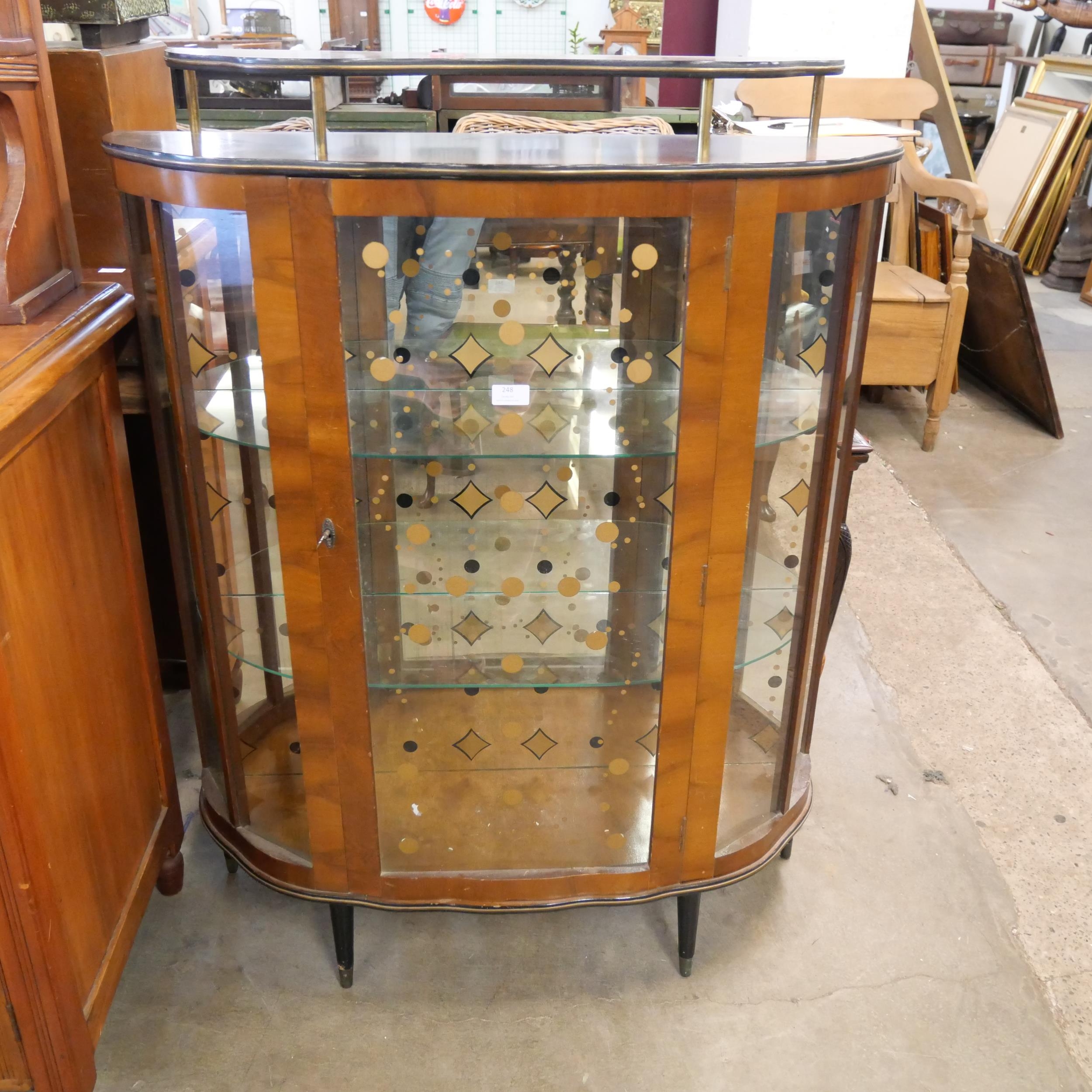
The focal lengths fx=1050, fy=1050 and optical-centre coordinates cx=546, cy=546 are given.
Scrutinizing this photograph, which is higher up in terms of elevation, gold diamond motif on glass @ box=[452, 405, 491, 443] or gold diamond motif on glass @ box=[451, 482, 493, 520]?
gold diamond motif on glass @ box=[452, 405, 491, 443]

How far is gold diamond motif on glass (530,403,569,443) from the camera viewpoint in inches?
54.0

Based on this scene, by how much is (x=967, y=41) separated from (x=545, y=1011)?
360 inches

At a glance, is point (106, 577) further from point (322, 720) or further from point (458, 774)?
point (458, 774)

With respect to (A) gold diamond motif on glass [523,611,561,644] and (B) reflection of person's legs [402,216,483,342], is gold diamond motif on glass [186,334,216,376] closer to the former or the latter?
(B) reflection of person's legs [402,216,483,342]

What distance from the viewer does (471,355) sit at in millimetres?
1330

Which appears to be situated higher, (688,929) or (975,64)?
(975,64)

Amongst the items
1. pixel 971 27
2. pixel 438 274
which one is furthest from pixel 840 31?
pixel 971 27

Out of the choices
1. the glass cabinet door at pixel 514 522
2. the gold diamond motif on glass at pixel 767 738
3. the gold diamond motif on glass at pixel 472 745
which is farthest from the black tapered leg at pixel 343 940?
the gold diamond motif on glass at pixel 767 738

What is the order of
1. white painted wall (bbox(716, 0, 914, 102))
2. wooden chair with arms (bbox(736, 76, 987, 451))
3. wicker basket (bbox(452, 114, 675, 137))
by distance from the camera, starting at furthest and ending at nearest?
1. white painted wall (bbox(716, 0, 914, 102))
2. wooden chair with arms (bbox(736, 76, 987, 451))
3. wicker basket (bbox(452, 114, 675, 137))

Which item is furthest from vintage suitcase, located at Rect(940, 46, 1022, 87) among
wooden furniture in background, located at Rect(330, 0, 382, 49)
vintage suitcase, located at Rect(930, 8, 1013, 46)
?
wooden furniture in background, located at Rect(330, 0, 382, 49)

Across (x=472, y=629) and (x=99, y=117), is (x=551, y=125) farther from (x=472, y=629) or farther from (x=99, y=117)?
(x=472, y=629)

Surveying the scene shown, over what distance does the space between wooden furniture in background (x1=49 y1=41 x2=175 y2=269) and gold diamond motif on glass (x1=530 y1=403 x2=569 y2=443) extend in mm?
648

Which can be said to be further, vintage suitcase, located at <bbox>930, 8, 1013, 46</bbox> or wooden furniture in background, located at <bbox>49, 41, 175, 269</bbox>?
vintage suitcase, located at <bbox>930, 8, 1013, 46</bbox>

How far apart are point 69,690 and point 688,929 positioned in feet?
3.21
